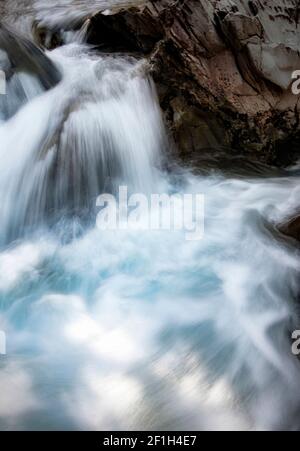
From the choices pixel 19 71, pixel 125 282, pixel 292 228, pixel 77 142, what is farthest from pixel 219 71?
pixel 125 282

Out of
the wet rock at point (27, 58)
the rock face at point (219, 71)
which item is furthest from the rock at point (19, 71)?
the rock face at point (219, 71)

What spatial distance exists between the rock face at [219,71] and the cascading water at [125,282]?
1.34 ft

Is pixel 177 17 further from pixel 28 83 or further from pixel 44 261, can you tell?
pixel 44 261

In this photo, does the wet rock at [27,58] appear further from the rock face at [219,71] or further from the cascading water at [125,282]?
the rock face at [219,71]

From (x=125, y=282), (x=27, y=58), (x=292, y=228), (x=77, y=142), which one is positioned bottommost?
(x=125, y=282)

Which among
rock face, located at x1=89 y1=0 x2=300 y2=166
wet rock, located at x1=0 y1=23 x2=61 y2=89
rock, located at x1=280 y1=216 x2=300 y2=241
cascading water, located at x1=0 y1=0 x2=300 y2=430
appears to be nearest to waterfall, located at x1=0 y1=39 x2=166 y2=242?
cascading water, located at x1=0 y1=0 x2=300 y2=430

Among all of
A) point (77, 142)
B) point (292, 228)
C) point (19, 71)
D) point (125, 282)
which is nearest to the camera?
point (125, 282)

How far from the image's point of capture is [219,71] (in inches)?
288

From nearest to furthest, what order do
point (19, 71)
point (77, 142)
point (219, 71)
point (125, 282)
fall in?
point (125, 282), point (77, 142), point (19, 71), point (219, 71)

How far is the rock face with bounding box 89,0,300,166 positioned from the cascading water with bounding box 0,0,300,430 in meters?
0.41

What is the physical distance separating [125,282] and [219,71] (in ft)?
13.5

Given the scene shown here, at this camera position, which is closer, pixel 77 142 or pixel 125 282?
pixel 125 282

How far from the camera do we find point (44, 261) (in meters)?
5.18

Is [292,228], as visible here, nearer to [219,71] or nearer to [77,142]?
[77,142]
